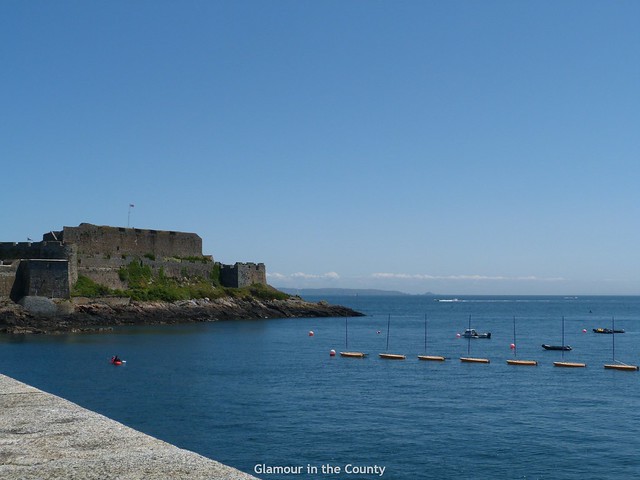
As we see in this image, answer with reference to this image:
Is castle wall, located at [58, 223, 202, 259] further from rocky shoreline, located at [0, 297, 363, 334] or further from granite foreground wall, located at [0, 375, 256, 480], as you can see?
granite foreground wall, located at [0, 375, 256, 480]

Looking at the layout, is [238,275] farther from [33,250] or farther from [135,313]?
[33,250]

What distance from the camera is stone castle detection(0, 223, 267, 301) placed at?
56.3 m

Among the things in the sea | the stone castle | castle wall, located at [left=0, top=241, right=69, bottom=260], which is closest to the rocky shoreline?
the stone castle

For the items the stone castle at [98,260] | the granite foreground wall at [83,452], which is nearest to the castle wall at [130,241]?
the stone castle at [98,260]

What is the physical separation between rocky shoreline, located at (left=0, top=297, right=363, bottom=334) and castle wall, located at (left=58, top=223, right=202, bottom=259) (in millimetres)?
7354

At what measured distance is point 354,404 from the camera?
2591 centimetres

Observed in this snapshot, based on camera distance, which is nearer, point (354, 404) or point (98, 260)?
point (354, 404)

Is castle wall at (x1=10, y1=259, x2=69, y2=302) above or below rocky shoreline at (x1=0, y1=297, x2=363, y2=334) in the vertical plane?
above

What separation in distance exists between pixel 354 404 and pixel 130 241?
4956cm

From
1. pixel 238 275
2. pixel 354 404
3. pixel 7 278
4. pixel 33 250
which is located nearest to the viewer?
pixel 354 404

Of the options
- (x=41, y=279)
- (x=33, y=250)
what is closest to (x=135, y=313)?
(x=41, y=279)

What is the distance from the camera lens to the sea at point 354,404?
717 inches

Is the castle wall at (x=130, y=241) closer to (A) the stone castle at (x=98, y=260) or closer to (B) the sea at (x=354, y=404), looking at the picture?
(A) the stone castle at (x=98, y=260)

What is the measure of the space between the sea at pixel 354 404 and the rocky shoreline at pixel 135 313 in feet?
Answer: 13.2
